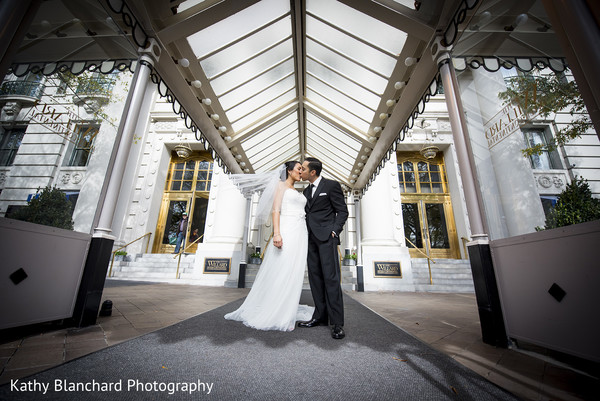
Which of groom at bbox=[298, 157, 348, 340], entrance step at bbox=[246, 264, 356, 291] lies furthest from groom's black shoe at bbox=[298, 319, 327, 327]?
entrance step at bbox=[246, 264, 356, 291]

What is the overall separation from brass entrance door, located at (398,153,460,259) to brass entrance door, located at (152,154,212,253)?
31.2 ft

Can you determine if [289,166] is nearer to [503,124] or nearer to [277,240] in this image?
[277,240]

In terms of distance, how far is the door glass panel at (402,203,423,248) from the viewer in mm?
10031

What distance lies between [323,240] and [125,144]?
2.28 m

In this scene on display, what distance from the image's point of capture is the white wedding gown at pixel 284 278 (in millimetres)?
2285

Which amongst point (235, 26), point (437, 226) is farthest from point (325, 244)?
point (437, 226)

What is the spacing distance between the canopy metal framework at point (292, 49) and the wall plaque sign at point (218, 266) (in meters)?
3.40

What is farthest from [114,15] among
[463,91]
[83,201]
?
[463,91]

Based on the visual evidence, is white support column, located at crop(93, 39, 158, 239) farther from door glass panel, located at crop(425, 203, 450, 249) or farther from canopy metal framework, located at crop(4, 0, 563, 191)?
door glass panel, located at crop(425, 203, 450, 249)

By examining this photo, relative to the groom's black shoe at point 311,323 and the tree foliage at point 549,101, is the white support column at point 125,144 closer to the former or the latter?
the groom's black shoe at point 311,323

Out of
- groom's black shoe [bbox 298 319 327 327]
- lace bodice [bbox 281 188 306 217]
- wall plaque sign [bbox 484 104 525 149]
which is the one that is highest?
wall plaque sign [bbox 484 104 525 149]

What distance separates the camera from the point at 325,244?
7.48ft

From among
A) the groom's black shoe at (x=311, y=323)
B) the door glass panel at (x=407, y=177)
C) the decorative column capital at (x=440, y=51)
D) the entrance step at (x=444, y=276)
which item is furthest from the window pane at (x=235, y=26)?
the door glass panel at (x=407, y=177)

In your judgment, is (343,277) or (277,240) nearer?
(277,240)
